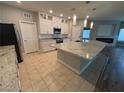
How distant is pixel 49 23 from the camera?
4.93m

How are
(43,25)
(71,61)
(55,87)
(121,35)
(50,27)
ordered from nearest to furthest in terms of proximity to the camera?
(55,87) < (71,61) < (43,25) < (50,27) < (121,35)

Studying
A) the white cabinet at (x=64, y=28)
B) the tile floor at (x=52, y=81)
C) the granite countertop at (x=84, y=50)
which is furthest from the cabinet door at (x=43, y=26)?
the tile floor at (x=52, y=81)

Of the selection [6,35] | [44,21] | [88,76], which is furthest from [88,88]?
[44,21]

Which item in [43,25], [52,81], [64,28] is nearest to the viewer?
[52,81]

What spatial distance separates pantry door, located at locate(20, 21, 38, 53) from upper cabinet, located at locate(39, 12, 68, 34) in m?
0.54

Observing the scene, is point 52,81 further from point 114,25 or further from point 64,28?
point 114,25

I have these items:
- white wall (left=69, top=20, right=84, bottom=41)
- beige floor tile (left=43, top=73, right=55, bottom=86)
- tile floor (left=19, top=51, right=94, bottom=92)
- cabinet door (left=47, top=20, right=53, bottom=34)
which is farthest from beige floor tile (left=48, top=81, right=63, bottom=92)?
white wall (left=69, top=20, right=84, bottom=41)

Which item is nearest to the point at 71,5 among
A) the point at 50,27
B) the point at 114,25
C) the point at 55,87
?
the point at 50,27

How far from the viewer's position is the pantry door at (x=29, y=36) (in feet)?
13.6

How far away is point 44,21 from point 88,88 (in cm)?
437

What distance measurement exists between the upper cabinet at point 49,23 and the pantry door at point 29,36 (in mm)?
540

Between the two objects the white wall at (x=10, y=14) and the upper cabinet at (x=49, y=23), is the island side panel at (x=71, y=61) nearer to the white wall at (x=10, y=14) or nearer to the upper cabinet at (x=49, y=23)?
the upper cabinet at (x=49, y=23)

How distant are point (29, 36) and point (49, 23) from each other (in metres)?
1.65

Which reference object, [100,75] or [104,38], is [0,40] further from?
[104,38]
